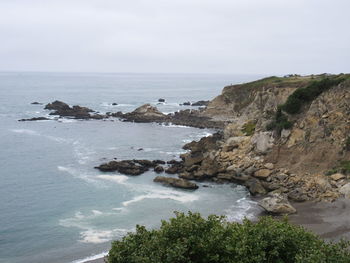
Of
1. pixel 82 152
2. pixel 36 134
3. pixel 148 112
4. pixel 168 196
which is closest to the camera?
pixel 168 196

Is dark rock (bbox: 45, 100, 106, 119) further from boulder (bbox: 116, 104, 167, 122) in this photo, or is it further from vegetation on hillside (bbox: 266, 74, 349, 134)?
vegetation on hillside (bbox: 266, 74, 349, 134)

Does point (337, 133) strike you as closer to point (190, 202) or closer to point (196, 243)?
point (190, 202)

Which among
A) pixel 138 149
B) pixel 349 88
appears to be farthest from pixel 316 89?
pixel 138 149

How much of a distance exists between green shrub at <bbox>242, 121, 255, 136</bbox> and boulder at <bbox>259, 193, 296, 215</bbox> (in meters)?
23.3

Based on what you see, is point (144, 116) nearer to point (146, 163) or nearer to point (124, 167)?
point (146, 163)

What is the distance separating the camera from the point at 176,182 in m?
54.2

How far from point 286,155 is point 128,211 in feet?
77.0

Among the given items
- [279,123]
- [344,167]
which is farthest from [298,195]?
[279,123]

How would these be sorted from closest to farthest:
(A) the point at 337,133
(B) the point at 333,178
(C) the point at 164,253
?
(C) the point at 164,253 → (B) the point at 333,178 → (A) the point at 337,133

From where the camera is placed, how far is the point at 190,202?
159 feet

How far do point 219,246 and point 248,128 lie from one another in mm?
49602

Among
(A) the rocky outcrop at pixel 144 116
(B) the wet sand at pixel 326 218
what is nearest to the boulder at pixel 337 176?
(B) the wet sand at pixel 326 218

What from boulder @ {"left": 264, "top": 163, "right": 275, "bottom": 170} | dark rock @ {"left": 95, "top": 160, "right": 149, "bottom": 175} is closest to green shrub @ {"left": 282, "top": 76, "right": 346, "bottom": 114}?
boulder @ {"left": 264, "top": 163, "right": 275, "bottom": 170}

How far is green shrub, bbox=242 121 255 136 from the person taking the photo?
6771cm
